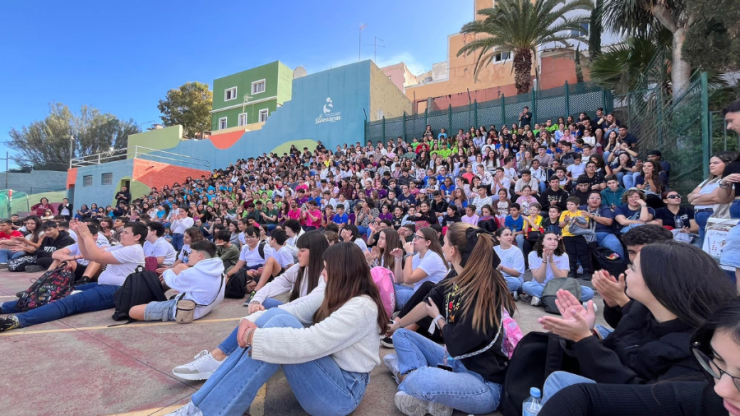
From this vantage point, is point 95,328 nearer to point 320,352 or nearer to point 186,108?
point 320,352

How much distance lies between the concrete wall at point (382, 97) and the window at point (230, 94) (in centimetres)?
1513

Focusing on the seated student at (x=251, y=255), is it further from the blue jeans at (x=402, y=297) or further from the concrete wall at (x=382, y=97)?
the concrete wall at (x=382, y=97)

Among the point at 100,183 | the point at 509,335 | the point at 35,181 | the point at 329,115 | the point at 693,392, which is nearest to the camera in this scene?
the point at 693,392

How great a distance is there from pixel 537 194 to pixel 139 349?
828 centimetres

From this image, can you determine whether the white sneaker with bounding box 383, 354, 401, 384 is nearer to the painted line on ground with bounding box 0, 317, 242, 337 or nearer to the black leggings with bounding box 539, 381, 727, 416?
the black leggings with bounding box 539, 381, 727, 416

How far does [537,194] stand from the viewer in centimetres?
875

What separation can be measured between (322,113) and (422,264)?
17.0 meters

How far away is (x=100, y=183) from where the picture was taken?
2281 cm

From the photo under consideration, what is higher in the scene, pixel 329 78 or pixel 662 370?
pixel 329 78

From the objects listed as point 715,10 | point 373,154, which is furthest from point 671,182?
point 373,154

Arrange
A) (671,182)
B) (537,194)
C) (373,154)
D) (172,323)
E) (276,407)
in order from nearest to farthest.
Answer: (276,407) → (172,323) → (671,182) → (537,194) → (373,154)

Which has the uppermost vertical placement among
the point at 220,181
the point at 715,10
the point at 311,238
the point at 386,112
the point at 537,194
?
the point at 386,112

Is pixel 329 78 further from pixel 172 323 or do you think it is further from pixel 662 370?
pixel 662 370

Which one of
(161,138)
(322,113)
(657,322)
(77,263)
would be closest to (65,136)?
(161,138)
